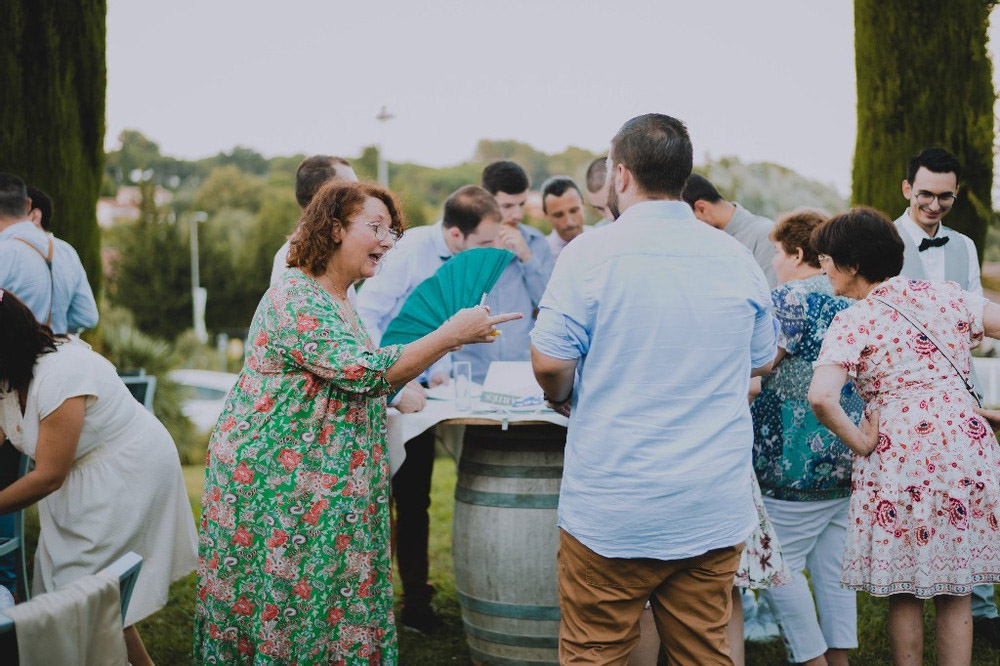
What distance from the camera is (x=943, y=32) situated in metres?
5.71

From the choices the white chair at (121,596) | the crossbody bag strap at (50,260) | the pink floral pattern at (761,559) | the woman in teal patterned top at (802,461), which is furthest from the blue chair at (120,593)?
the crossbody bag strap at (50,260)

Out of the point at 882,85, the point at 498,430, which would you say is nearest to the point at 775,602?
the point at 498,430

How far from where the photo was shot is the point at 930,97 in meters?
5.74

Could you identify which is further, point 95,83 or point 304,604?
point 95,83

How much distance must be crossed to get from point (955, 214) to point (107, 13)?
5.88m

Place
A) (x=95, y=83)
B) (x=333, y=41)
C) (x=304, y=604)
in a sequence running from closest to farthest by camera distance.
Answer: (x=304, y=604) < (x=95, y=83) < (x=333, y=41)

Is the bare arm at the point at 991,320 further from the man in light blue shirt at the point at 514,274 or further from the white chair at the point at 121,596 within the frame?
the white chair at the point at 121,596

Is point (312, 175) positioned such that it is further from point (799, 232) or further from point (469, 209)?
point (799, 232)

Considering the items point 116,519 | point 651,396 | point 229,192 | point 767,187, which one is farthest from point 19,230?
point 229,192

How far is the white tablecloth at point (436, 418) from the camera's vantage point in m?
3.32

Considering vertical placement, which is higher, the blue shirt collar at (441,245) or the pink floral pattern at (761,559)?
the blue shirt collar at (441,245)

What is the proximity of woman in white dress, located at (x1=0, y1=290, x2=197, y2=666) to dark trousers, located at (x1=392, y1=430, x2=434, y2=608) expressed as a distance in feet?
4.57

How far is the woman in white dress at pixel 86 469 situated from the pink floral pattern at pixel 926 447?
2.16 m

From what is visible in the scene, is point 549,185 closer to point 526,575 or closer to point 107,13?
point 526,575
